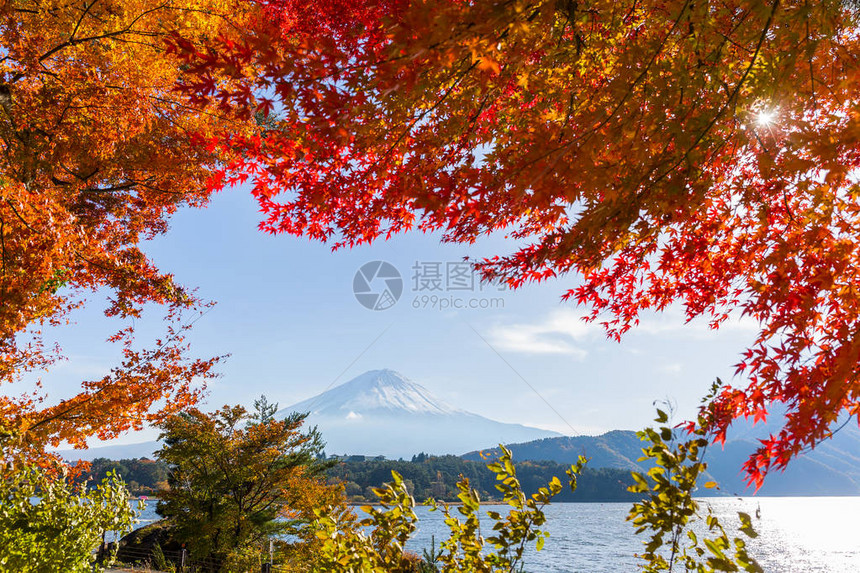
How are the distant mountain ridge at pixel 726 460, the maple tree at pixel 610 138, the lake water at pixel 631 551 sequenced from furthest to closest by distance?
the distant mountain ridge at pixel 726 460
the lake water at pixel 631 551
the maple tree at pixel 610 138

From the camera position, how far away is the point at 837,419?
2414 mm

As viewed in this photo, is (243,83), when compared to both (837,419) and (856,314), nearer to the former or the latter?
(837,419)

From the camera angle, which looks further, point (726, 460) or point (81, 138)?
point (726, 460)

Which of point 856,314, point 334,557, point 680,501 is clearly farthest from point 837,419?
point 334,557

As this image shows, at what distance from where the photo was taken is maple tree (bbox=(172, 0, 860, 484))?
2.18 metres

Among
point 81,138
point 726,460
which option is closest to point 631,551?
point 81,138

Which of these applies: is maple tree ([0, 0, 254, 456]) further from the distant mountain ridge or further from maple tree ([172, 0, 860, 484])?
the distant mountain ridge

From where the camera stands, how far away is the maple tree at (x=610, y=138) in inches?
86.0

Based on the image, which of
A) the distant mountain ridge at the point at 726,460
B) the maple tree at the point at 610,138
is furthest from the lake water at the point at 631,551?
the distant mountain ridge at the point at 726,460

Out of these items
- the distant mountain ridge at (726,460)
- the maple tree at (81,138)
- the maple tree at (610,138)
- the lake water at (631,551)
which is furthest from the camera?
the distant mountain ridge at (726,460)

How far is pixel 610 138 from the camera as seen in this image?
93.4 inches

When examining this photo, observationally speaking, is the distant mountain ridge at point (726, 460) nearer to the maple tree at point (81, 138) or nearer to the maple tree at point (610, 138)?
the maple tree at point (81, 138)

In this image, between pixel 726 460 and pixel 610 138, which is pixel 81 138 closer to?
pixel 610 138

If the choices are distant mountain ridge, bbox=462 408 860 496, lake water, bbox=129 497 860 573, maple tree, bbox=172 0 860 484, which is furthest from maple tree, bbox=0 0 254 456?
distant mountain ridge, bbox=462 408 860 496
